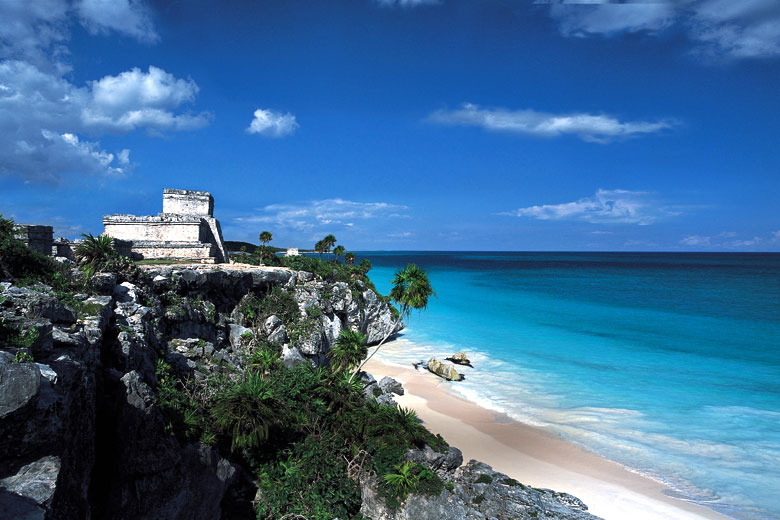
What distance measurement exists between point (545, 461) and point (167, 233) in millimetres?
22129

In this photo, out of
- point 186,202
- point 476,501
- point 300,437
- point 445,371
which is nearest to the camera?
point 476,501

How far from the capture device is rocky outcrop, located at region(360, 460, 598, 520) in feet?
30.1

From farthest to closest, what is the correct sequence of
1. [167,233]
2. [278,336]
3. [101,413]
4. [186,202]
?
[186,202] < [167,233] < [278,336] < [101,413]

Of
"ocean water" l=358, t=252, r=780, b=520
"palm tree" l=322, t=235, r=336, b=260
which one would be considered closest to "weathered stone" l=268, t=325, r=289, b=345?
"ocean water" l=358, t=252, r=780, b=520

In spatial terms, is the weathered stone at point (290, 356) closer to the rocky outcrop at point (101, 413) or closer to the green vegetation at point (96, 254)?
the rocky outcrop at point (101, 413)

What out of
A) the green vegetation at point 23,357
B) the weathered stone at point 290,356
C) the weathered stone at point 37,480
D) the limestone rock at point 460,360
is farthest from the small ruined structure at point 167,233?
the weathered stone at point 37,480

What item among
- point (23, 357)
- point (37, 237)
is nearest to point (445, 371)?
point (37, 237)

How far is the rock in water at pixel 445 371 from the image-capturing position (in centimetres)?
2294

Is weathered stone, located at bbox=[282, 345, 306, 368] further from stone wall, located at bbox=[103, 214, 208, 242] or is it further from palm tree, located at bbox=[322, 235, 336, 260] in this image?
palm tree, located at bbox=[322, 235, 336, 260]

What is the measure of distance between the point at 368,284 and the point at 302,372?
1681 centimetres

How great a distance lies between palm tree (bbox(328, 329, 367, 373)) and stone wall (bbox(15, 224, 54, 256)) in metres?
11.8

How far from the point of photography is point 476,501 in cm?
1034

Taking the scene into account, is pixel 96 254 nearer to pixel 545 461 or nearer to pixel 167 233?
pixel 167 233

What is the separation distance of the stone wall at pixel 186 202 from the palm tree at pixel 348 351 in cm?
1331
